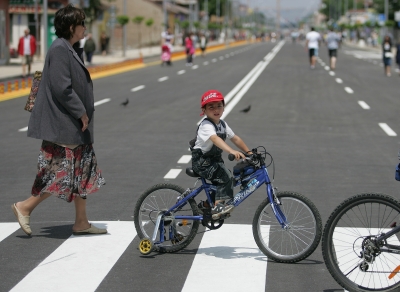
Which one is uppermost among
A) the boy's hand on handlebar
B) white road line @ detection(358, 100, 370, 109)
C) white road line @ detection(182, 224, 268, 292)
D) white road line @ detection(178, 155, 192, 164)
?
the boy's hand on handlebar

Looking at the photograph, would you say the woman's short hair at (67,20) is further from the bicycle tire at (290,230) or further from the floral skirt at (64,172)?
the bicycle tire at (290,230)

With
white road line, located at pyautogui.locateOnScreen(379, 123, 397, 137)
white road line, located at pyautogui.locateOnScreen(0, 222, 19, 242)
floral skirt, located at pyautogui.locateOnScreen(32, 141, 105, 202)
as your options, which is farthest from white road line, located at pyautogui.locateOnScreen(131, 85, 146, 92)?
floral skirt, located at pyautogui.locateOnScreen(32, 141, 105, 202)

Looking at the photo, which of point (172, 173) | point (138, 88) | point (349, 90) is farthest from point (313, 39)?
point (172, 173)

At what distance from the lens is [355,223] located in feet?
19.2

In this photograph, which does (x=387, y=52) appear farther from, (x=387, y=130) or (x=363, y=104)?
(x=387, y=130)

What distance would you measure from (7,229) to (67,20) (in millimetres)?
1932

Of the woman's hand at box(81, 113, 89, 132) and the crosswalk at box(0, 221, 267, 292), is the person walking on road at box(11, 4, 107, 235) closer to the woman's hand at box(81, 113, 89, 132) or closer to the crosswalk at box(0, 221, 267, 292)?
the woman's hand at box(81, 113, 89, 132)

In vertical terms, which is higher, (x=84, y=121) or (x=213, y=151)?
(x=84, y=121)

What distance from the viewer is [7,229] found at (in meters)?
7.67

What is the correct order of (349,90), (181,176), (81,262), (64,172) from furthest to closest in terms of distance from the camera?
(349,90) → (181,176) → (64,172) → (81,262)

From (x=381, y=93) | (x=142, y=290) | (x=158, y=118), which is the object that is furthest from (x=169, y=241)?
(x=381, y=93)

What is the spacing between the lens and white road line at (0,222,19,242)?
7414 mm

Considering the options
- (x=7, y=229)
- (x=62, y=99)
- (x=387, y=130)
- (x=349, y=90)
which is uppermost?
(x=62, y=99)

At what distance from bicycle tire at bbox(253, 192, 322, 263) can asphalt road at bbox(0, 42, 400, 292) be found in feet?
0.36
